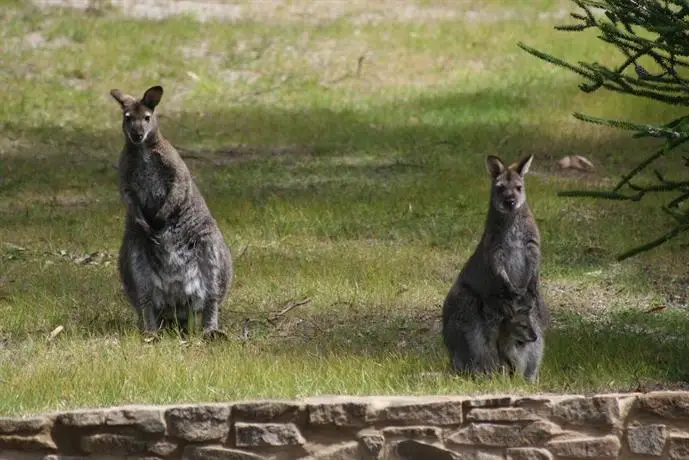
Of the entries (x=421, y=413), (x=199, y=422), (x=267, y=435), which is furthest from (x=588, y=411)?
(x=199, y=422)

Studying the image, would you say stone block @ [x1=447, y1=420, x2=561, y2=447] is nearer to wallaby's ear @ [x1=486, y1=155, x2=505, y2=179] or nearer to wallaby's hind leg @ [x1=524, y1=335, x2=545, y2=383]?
wallaby's hind leg @ [x1=524, y1=335, x2=545, y2=383]

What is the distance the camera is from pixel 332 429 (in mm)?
8172

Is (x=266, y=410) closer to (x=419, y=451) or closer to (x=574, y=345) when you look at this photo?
(x=419, y=451)

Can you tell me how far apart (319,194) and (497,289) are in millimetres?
7338

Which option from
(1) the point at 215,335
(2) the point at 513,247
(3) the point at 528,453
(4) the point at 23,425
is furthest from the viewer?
(1) the point at 215,335

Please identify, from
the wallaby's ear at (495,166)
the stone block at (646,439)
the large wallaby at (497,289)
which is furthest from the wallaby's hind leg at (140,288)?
the stone block at (646,439)

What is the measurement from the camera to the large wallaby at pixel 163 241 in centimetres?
1091

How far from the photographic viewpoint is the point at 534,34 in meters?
24.0

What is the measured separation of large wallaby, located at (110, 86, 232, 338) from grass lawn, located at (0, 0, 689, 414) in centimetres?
39

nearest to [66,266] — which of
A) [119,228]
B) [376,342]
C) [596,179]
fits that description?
[119,228]

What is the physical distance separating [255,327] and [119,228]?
13.6 ft

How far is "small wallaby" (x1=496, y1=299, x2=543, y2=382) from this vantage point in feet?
30.1

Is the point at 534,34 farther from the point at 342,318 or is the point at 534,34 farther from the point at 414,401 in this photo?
the point at 414,401

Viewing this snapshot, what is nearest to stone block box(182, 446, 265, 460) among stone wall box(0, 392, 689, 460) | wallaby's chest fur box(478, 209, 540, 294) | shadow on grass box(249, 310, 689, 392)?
stone wall box(0, 392, 689, 460)
